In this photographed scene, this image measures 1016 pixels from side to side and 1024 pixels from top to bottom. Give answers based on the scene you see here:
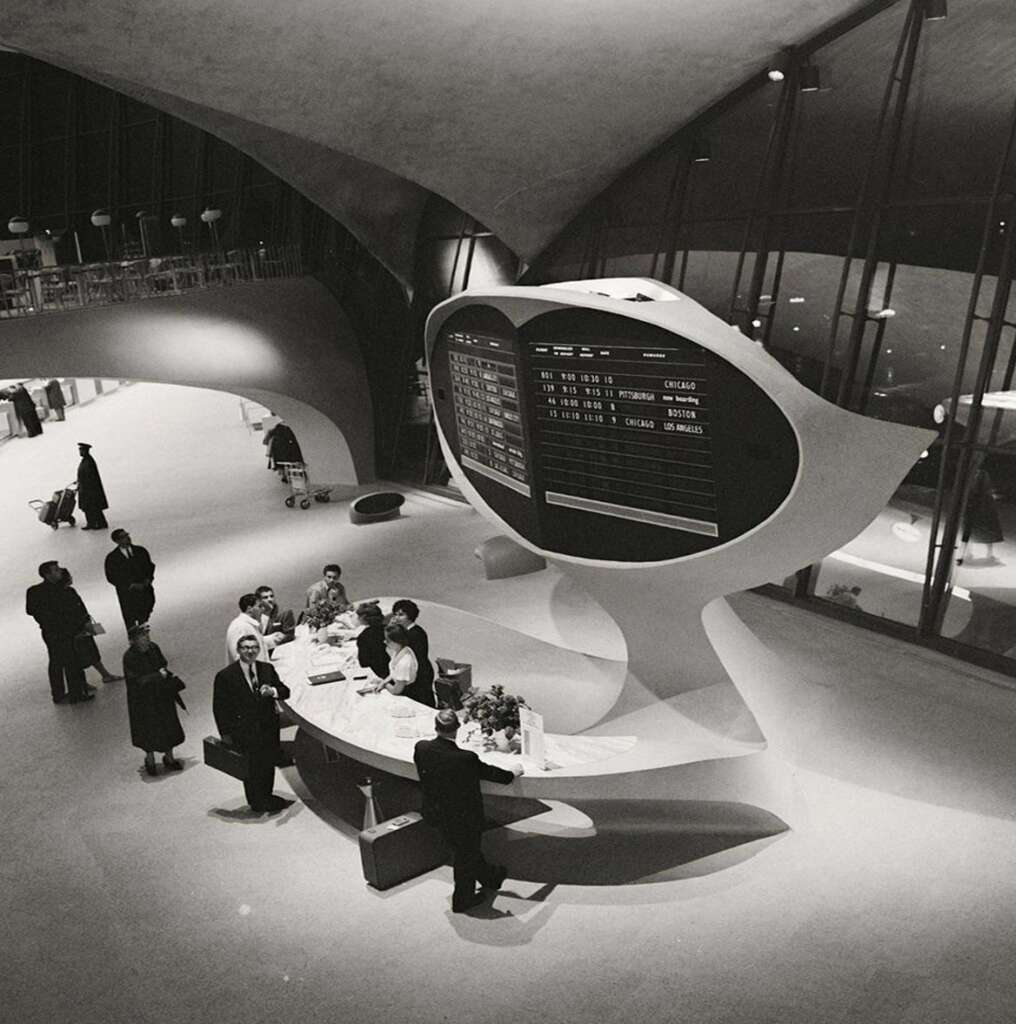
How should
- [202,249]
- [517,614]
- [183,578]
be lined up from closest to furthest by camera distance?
[517,614], [183,578], [202,249]

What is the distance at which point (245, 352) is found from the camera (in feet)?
58.6

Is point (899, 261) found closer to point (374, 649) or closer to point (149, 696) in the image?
point (374, 649)

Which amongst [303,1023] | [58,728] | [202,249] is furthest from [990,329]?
[202,249]

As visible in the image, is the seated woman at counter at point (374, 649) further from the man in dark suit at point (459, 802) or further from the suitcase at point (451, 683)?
the man in dark suit at point (459, 802)

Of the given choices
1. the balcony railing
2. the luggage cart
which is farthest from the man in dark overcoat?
the luggage cart

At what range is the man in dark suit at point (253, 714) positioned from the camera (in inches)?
306

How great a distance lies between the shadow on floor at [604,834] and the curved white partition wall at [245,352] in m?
10.1

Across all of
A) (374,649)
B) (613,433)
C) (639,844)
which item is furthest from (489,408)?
(639,844)

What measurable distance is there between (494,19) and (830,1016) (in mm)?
9373

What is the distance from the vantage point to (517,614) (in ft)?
40.8

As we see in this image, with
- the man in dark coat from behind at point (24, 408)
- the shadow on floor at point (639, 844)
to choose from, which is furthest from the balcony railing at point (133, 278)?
the man in dark coat from behind at point (24, 408)

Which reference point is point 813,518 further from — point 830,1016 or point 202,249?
point 202,249

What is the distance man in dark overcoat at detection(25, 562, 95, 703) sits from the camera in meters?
10.3

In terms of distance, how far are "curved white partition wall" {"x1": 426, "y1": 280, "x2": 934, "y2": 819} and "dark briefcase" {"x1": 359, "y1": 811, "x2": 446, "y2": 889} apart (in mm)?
1268
